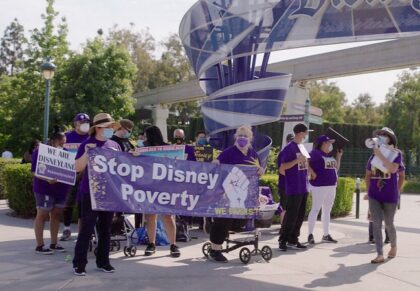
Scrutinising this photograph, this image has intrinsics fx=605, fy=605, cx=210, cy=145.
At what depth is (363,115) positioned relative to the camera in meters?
68.1

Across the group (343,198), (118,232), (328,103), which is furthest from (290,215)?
(328,103)

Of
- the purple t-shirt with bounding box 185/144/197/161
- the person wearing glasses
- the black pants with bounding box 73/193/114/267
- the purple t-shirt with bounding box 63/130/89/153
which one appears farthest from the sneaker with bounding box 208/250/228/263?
the purple t-shirt with bounding box 63/130/89/153

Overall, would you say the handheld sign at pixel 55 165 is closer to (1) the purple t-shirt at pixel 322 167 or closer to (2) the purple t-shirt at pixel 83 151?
(2) the purple t-shirt at pixel 83 151

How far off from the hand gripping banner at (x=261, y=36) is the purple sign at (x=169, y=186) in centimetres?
393

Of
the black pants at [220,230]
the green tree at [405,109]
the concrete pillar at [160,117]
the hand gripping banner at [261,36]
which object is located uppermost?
the green tree at [405,109]

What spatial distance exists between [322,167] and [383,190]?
5.86 feet

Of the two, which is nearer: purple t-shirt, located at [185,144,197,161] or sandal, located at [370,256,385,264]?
sandal, located at [370,256,385,264]

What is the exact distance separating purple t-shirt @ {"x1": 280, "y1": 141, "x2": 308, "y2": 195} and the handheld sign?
3.29 m

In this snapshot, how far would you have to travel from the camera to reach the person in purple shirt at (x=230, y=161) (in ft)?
27.5

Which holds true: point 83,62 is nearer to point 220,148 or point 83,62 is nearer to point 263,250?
point 220,148

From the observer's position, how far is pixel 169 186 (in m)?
8.15

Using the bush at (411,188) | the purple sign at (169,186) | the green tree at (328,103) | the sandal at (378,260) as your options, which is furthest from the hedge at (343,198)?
the green tree at (328,103)

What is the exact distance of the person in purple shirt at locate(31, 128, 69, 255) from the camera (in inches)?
340

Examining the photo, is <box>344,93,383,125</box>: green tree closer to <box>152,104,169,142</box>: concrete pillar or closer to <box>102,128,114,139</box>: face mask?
<box>152,104,169,142</box>: concrete pillar
